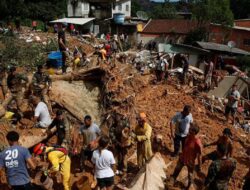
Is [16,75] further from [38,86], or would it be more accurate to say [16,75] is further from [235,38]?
[235,38]

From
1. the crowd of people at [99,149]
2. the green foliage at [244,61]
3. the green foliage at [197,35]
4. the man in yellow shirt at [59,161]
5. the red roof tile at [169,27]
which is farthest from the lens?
the red roof tile at [169,27]

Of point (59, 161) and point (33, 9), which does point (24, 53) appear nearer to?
point (59, 161)

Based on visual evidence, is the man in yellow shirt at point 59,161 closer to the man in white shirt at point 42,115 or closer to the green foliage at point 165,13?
the man in white shirt at point 42,115

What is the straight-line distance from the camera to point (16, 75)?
9281 millimetres

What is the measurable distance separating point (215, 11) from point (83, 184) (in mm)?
29069

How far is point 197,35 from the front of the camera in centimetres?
3406

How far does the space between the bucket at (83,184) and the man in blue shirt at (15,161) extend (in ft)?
5.09

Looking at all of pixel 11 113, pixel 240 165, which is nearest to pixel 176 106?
pixel 240 165

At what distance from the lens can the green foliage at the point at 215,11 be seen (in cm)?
3162

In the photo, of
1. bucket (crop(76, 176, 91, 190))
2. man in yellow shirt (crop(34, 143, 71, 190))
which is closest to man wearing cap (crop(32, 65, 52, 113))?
A: bucket (crop(76, 176, 91, 190))

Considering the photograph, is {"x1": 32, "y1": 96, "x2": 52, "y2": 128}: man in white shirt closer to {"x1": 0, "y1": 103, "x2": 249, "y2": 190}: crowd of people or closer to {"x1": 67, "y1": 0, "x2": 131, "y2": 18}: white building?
{"x1": 0, "y1": 103, "x2": 249, "y2": 190}: crowd of people

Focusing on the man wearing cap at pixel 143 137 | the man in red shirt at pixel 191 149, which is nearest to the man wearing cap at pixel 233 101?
the man wearing cap at pixel 143 137

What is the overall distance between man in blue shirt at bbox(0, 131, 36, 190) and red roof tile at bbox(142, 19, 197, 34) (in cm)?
3425

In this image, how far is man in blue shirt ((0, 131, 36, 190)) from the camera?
480 cm
